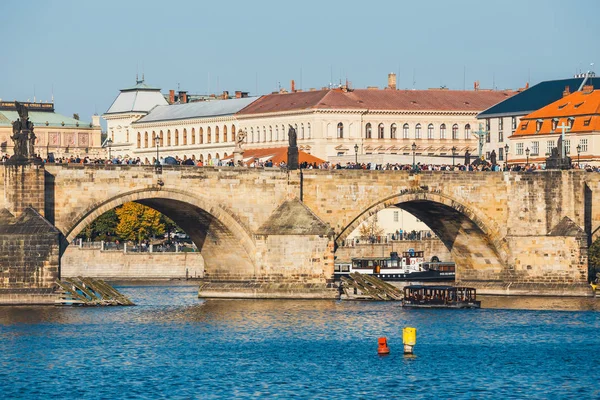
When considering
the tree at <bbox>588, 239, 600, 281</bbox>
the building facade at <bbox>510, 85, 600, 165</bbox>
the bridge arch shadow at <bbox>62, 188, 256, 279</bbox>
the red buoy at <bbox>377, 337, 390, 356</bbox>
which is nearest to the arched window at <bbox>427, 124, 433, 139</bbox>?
the building facade at <bbox>510, 85, 600, 165</bbox>

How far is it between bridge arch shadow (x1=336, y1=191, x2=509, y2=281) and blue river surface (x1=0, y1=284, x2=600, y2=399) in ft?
22.9

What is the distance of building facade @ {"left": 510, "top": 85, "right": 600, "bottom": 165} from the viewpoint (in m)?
138

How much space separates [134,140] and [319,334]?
371 feet

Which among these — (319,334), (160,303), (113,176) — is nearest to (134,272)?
(160,303)

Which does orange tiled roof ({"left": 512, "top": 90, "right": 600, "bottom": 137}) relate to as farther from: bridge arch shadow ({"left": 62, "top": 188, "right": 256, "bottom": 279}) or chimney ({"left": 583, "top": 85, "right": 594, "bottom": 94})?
bridge arch shadow ({"left": 62, "top": 188, "right": 256, "bottom": 279})

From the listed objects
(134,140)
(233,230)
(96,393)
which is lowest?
(96,393)

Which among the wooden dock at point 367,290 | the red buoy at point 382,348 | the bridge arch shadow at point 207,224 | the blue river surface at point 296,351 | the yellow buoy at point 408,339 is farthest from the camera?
the wooden dock at point 367,290

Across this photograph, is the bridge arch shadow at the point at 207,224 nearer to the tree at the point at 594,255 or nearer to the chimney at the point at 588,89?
the tree at the point at 594,255

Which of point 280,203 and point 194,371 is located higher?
point 280,203

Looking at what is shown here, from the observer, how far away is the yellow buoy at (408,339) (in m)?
70.5

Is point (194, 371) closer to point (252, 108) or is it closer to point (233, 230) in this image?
point (233, 230)

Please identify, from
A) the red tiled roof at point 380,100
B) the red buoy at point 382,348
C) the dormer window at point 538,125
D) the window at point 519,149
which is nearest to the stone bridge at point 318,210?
the red buoy at point 382,348

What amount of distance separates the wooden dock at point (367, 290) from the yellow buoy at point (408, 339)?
991 inches

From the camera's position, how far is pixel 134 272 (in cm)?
12925
